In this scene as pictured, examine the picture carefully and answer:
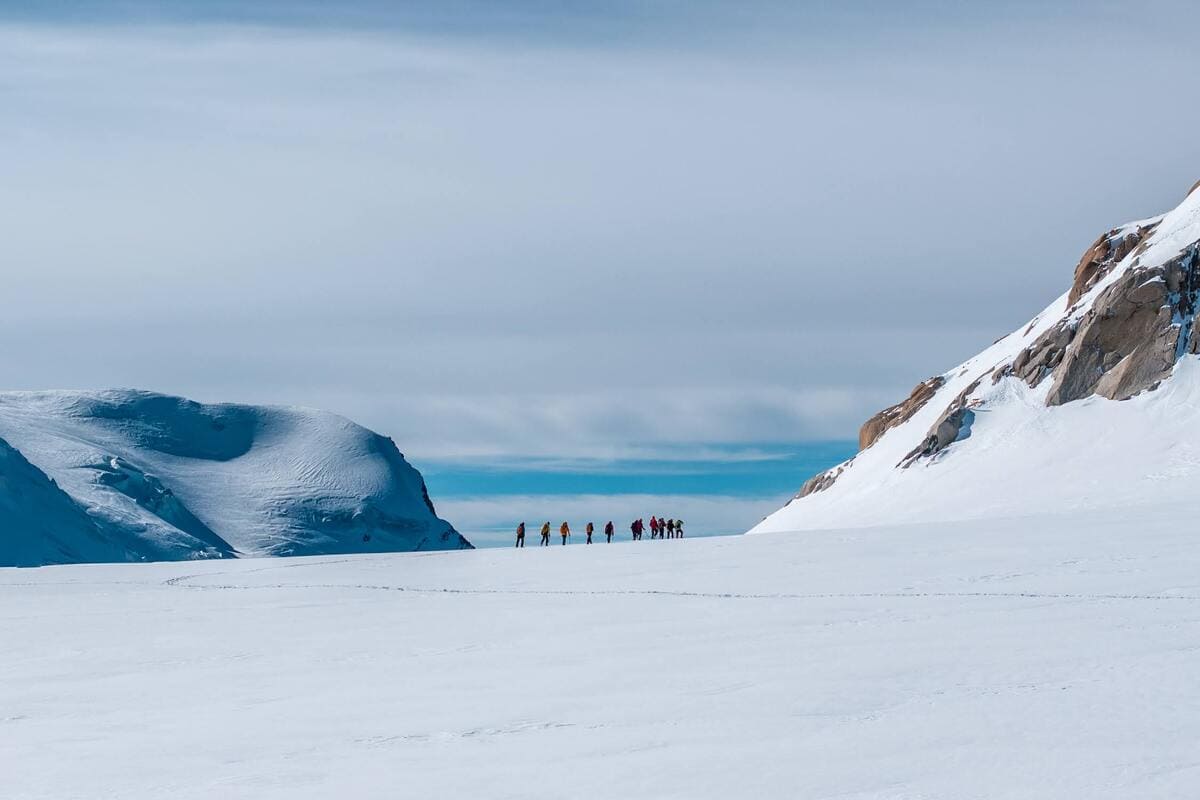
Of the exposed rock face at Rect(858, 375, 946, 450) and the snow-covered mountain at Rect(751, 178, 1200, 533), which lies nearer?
the snow-covered mountain at Rect(751, 178, 1200, 533)

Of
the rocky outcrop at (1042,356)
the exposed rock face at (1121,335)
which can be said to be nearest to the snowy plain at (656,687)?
the exposed rock face at (1121,335)

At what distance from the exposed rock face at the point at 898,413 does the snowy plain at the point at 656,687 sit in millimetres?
66750

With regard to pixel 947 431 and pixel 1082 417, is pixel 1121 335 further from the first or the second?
pixel 947 431

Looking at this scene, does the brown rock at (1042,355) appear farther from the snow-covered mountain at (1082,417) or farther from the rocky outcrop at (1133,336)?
the rocky outcrop at (1133,336)

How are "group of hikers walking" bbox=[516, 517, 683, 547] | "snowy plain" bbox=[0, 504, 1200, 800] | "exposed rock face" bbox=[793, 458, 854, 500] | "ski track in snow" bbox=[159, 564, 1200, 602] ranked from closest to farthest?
1. "snowy plain" bbox=[0, 504, 1200, 800]
2. "ski track in snow" bbox=[159, 564, 1200, 602]
3. "group of hikers walking" bbox=[516, 517, 683, 547]
4. "exposed rock face" bbox=[793, 458, 854, 500]

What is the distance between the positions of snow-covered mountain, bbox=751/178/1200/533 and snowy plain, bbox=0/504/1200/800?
3315cm

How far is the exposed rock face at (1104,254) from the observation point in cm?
7938

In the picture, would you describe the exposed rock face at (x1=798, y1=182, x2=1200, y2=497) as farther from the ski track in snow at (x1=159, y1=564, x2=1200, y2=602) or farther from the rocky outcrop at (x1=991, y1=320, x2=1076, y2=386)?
the ski track in snow at (x1=159, y1=564, x2=1200, y2=602)

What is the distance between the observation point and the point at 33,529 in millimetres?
175125

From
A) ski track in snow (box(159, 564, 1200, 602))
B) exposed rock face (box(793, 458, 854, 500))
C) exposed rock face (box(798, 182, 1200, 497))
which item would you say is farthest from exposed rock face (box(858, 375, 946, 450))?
ski track in snow (box(159, 564, 1200, 602))

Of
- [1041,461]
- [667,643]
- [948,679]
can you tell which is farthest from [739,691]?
[1041,461]

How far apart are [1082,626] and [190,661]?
1084 cm

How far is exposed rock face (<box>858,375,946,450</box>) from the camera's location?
299 feet

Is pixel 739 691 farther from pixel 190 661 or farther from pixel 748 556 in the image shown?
pixel 748 556
